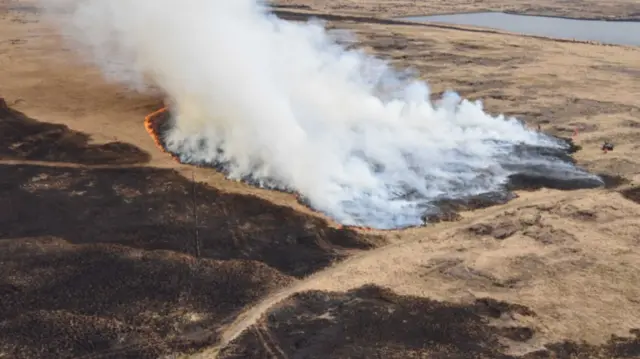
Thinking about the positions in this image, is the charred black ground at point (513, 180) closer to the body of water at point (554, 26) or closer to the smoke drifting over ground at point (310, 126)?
the smoke drifting over ground at point (310, 126)

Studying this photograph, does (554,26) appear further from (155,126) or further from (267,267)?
(267,267)

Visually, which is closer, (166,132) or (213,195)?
(213,195)

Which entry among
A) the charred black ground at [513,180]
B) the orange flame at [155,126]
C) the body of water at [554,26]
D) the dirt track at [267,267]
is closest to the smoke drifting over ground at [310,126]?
the charred black ground at [513,180]

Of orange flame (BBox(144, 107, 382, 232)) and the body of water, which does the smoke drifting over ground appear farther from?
the body of water

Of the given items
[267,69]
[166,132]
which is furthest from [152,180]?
[267,69]

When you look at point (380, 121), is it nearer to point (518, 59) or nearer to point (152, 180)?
point (152, 180)

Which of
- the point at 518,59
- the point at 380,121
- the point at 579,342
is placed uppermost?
the point at 518,59

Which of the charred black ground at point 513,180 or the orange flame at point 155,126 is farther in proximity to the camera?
the orange flame at point 155,126
